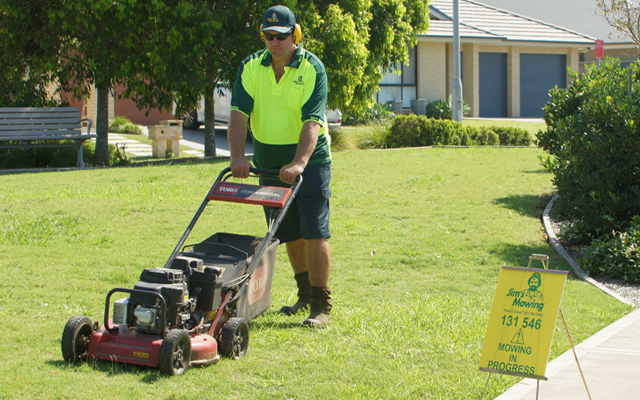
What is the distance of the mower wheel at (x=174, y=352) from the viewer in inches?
142

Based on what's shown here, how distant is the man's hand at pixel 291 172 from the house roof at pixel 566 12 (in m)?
38.5

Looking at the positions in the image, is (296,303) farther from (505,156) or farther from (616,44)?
(616,44)

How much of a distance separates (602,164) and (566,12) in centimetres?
3734

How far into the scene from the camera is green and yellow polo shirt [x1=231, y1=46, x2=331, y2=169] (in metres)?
4.60

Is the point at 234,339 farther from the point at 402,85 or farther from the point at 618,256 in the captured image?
the point at 402,85

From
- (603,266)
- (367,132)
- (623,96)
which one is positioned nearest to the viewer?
(603,266)

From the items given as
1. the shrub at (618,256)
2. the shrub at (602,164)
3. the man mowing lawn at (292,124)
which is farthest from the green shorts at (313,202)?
the shrub at (602,164)

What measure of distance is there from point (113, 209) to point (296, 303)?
14.1 ft

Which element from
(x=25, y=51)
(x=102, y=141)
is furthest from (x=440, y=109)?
(x=25, y=51)

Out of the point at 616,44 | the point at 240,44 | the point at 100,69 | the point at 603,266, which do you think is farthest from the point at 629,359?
the point at 616,44

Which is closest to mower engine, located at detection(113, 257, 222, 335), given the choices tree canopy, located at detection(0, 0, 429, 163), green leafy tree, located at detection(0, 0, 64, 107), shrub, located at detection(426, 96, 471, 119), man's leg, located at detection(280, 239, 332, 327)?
man's leg, located at detection(280, 239, 332, 327)

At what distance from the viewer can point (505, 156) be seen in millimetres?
15648

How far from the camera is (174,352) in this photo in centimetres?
363

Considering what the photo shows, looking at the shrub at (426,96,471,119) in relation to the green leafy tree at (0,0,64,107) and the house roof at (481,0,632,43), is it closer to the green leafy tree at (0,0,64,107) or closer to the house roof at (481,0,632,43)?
the house roof at (481,0,632,43)
